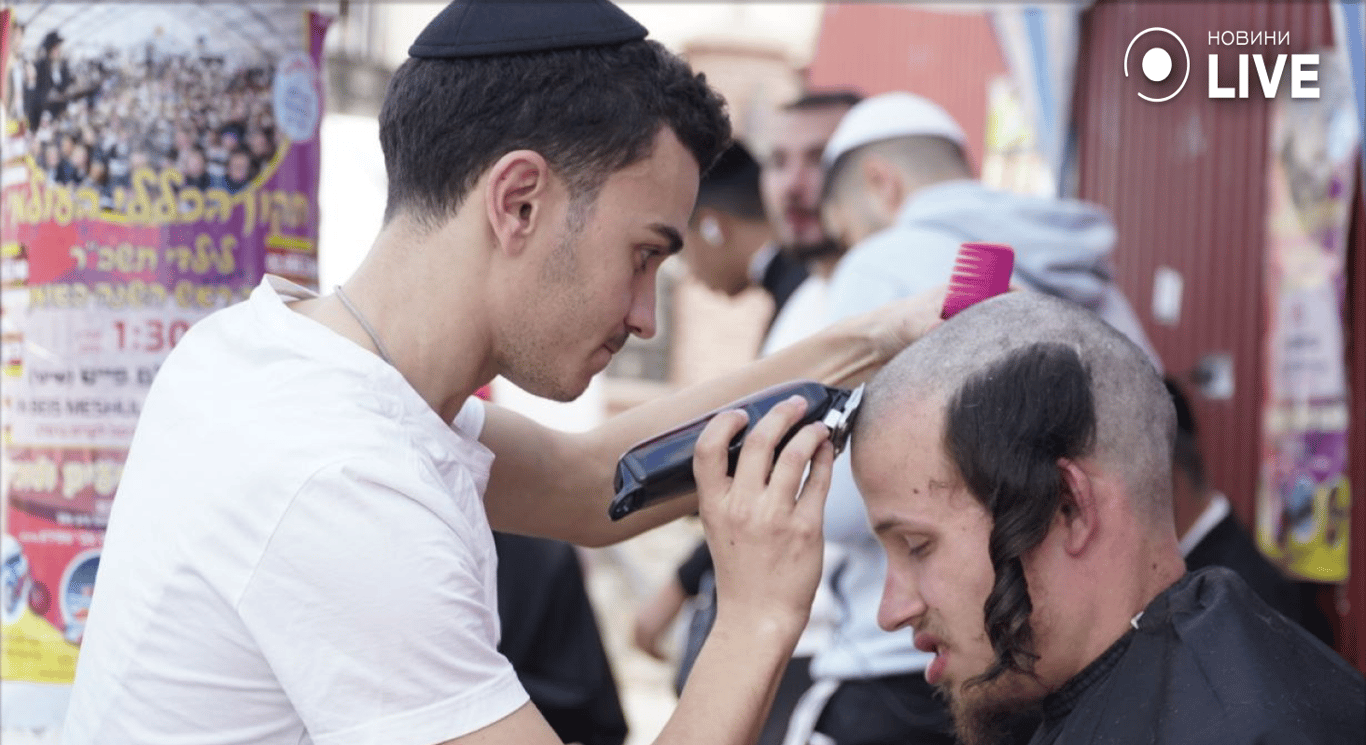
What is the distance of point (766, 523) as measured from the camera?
1.79 meters

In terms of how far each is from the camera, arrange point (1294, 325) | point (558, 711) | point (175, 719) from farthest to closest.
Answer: point (1294, 325) → point (558, 711) → point (175, 719)

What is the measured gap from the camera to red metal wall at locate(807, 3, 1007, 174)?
7.91 m

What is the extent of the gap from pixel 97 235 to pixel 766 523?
46.6 inches

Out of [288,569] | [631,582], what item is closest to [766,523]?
[288,569]


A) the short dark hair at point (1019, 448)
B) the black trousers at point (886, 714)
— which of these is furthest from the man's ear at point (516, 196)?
the black trousers at point (886, 714)

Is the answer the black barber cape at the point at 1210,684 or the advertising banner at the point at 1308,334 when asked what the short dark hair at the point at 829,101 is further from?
the black barber cape at the point at 1210,684

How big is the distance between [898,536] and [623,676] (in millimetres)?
7075

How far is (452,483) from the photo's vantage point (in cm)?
182

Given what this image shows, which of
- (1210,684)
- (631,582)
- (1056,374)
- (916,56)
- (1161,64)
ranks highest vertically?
(916,56)

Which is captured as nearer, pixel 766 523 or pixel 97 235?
pixel 766 523

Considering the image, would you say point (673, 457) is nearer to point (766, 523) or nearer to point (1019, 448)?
point (766, 523)

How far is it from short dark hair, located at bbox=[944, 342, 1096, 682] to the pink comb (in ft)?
0.69

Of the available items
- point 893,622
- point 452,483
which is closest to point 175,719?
point 452,483

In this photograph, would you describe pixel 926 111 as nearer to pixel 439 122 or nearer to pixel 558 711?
pixel 558 711
